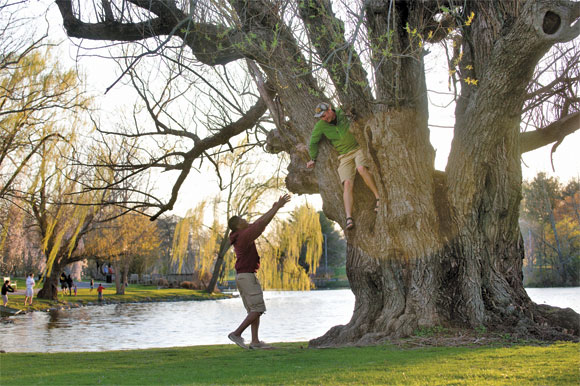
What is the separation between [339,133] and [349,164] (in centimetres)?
44

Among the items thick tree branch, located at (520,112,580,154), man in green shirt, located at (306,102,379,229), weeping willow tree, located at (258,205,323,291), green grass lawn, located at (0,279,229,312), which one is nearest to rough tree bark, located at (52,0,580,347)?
man in green shirt, located at (306,102,379,229)

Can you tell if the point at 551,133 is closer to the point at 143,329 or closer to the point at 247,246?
the point at 247,246

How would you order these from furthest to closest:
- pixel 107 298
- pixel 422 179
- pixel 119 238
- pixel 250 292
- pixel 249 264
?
pixel 107 298, pixel 119 238, pixel 422 179, pixel 249 264, pixel 250 292

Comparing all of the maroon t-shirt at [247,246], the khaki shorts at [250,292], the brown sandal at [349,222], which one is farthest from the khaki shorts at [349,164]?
the khaki shorts at [250,292]

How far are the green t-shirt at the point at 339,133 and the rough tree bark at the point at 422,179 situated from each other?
0.60 feet

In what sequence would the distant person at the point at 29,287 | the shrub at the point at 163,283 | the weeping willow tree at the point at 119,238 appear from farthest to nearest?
the shrub at the point at 163,283 < the weeping willow tree at the point at 119,238 < the distant person at the point at 29,287

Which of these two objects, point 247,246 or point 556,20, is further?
point 247,246

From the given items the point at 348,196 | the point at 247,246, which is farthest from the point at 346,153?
the point at 247,246

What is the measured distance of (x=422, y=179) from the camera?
7.60 m

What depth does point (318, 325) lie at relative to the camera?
17562 millimetres

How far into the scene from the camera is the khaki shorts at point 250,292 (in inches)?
289

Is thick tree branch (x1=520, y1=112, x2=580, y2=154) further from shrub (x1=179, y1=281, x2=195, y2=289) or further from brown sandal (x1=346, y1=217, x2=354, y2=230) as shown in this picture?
shrub (x1=179, y1=281, x2=195, y2=289)

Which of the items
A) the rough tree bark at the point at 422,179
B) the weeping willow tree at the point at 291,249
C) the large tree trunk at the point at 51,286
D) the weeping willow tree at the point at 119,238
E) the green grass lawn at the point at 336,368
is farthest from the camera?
the weeping willow tree at the point at 119,238

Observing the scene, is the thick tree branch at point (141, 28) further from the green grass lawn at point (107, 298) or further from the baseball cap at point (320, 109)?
the green grass lawn at point (107, 298)
